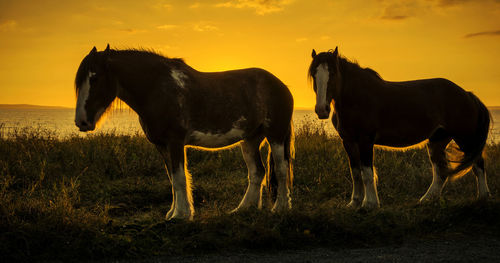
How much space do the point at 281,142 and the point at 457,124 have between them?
10.2 feet

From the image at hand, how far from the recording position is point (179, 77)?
19.8 feet

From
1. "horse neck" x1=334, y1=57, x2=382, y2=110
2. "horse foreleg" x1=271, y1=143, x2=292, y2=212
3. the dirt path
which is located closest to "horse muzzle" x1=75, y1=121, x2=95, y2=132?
the dirt path

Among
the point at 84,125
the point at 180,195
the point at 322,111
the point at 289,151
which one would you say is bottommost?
the point at 180,195

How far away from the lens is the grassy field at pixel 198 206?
4.88 metres

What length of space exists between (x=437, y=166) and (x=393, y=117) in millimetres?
1531

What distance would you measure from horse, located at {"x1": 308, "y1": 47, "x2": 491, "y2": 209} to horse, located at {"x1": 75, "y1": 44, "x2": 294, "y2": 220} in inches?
35.2

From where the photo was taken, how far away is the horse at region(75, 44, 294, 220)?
5.66 m

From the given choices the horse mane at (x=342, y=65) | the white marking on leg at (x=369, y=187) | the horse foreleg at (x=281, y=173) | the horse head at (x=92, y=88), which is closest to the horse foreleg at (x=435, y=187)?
the white marking on leg at (x=369, y=187)

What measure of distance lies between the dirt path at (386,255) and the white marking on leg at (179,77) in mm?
2428

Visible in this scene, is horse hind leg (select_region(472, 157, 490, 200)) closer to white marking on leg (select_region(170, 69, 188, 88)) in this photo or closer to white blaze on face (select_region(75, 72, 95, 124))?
white marking on leg (select_region(170, 69, 188, 88))

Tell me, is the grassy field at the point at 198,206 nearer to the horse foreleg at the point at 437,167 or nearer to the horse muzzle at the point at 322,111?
the horse foreleg at the point at 437,167

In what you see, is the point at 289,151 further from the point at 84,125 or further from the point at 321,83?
the point at 84,125

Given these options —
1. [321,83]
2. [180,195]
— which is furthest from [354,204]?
[180,195]

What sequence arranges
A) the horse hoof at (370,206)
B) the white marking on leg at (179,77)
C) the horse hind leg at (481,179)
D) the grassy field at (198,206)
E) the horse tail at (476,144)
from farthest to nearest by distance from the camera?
1. the horse hind leg at (481,179)
2. the horse tail at (476,144)
3. the horse hoof at (370,206)
4. the white marking on leg at (179,77)
5. the grassy field at (198,206)
